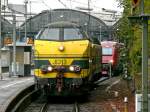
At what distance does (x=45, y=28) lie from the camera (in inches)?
831

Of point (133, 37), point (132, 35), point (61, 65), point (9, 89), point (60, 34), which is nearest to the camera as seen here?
point (61, 65)

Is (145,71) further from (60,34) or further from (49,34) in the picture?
(49,34)

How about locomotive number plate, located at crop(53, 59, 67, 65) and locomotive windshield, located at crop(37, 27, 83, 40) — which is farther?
locomotive windshield, located at crop(37, 27, 83, 40)

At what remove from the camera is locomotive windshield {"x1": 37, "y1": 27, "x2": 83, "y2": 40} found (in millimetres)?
20516

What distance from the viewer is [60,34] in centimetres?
2066

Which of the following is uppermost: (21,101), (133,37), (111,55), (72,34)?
(72,34)

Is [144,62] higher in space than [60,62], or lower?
higher

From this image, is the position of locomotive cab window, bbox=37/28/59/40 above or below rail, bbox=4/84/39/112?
above

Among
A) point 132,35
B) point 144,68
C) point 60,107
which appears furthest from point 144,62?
point 132,35

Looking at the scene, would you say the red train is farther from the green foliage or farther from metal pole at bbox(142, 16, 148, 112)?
metal pole at bbox(142, 16, 148, 112)

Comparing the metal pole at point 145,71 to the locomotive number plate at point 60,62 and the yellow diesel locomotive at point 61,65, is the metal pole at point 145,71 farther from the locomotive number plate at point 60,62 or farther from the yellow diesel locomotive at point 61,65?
the locomotive number plate at point 60,62

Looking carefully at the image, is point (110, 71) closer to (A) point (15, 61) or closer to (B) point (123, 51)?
(A) point (15, 61)

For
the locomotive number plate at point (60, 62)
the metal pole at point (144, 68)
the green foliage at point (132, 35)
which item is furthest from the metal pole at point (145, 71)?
the locomotive number plate at point (60, 62)

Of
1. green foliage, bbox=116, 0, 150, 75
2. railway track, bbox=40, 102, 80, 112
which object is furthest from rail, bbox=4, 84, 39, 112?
green foliage, bbox=116, 0, 150, 75
